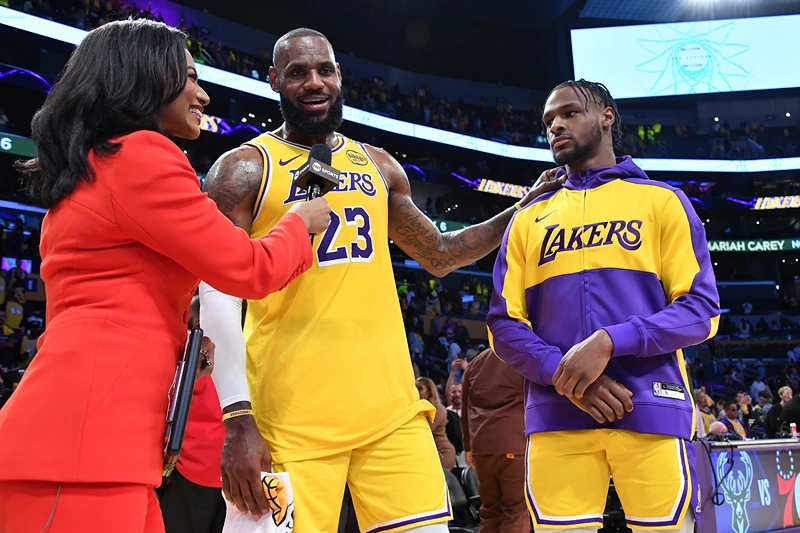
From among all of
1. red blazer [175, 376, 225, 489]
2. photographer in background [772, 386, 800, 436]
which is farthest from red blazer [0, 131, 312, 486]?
photographer in background [772, 386, 800, 436]

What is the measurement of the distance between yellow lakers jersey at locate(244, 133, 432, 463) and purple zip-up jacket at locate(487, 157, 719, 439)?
446 millimetres

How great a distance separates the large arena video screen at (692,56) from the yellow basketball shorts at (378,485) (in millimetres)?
28921

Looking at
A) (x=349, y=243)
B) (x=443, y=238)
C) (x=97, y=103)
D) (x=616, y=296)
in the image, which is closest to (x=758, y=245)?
(x=443, y=238)

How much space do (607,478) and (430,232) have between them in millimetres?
1098

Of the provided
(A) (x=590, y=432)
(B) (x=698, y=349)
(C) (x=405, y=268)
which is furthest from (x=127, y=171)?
(B) (x=698, y=349)

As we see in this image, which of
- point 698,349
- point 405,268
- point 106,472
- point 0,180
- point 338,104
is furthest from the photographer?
point 698,349

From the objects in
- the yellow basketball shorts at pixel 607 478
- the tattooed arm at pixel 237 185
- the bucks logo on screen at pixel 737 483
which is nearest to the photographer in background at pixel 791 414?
the bucks logo on screen at pixel 737 483

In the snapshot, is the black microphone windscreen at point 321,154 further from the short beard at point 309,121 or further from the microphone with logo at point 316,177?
the short beard at point 309,121

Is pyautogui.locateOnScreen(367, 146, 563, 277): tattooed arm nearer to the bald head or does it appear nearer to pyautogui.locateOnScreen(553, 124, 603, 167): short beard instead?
pyautogui.locateOnScreen(553, 124, 603, 167): short beard

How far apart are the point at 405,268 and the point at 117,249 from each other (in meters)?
21.5

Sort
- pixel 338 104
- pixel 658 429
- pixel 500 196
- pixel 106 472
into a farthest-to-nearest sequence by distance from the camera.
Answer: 1. pixel 500 196
2. pixel 338 104
3. pixel 658 429
4. pixel 106 472

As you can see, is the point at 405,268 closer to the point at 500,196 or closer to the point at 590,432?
the point at 500,196

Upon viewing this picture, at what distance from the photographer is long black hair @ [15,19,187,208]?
5.26ft

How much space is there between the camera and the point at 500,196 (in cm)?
2920
